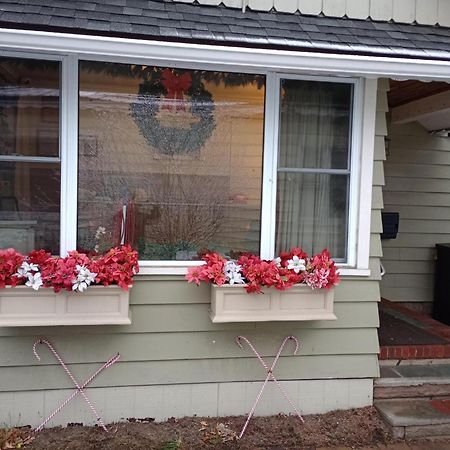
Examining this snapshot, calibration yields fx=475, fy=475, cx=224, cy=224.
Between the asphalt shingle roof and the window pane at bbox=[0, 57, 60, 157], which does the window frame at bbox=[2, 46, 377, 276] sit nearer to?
the window pane at bbox=[0, 57, 60, 157]

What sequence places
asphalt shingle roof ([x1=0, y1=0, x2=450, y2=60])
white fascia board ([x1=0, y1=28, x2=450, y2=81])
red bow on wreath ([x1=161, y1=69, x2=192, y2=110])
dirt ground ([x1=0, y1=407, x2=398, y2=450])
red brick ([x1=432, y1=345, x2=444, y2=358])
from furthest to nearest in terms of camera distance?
red brick ([x1=432, y1=345, x2=444, y2=358]) < red bow on wreath ([x1=161, y1=69, x2=192, y2=110]) < dirt ground ([x1=0, y1=407, x2=398, y2=450]) < asphalt shingle roof ([x1=0, y1=0, x2=450, y2=60]) < white fascia board ([x1=0, y1=28, x2=450, y2=81])

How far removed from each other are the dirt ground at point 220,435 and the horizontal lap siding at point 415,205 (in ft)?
7.35

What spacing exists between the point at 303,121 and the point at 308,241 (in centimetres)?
84

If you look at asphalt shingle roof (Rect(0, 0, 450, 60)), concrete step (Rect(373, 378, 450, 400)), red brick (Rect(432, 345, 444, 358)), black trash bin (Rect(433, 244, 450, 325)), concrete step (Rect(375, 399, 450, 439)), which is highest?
asphalt shingle roof (Rect(0, 0, 450, 60))

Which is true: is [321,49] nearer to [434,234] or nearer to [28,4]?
[28,4]

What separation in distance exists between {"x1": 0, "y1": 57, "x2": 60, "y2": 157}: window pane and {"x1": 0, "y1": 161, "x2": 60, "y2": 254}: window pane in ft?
0.35

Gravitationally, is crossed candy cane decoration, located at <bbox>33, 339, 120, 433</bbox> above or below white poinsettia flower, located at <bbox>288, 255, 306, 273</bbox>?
below

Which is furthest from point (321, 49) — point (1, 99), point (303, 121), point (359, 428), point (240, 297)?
point (359, 428)

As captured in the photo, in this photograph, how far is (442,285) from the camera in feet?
16.7

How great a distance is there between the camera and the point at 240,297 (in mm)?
3004

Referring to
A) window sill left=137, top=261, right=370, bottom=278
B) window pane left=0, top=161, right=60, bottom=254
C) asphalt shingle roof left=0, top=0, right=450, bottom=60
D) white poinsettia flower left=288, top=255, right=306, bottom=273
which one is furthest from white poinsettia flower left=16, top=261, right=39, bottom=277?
white poinsettia flower left=288, top=255, right=306, bottom=273

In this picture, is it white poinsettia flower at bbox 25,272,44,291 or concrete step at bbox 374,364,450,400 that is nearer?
white poinsettia flower at bbox 25,272,44,291

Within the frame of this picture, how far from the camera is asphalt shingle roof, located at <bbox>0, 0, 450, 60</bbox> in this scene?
263 centimetres

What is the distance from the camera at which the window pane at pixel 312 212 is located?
332 cm
